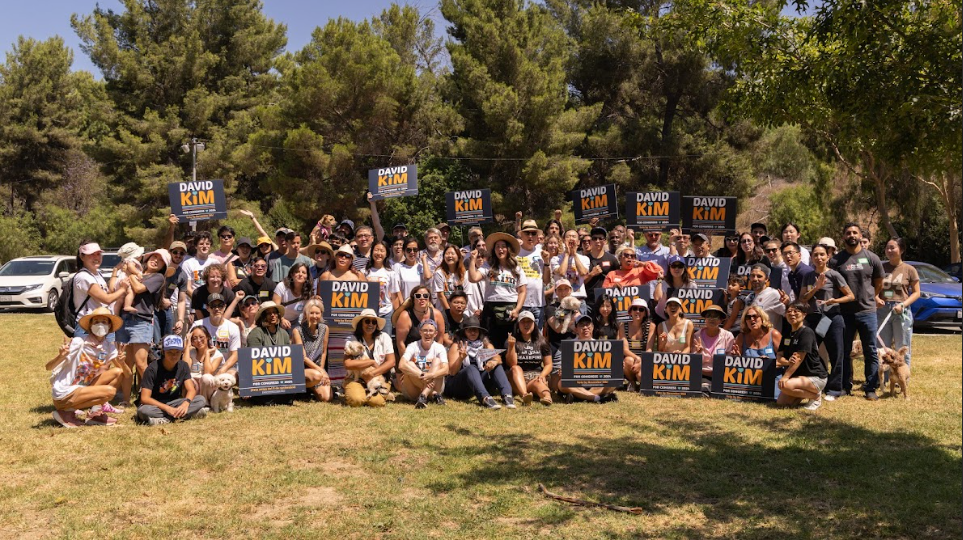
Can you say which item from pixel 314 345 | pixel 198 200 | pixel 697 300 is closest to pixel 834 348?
pixel 697 300

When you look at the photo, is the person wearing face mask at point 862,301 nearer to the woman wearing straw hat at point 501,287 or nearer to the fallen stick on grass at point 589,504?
the woman wearing straw hat at point 501,287

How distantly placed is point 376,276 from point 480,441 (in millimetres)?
3717

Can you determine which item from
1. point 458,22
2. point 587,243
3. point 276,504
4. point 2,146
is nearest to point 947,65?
point 276,504

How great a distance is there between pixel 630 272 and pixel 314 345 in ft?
13.8

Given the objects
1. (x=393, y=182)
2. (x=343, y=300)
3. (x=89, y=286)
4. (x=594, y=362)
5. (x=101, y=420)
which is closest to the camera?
(x=101, y=420)

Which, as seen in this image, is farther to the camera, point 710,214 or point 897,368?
point 710,214

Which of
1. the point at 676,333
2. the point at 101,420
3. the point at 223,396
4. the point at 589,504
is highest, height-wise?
the point at 676,333

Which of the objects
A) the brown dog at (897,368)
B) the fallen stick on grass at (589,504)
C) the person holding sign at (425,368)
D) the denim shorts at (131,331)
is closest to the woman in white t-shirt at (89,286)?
the denim shorts at (131,331)

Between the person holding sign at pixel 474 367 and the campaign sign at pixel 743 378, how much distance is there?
2.45 meters

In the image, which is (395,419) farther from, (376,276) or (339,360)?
(376,276)

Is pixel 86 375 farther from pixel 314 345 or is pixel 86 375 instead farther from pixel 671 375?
pixel 671 375

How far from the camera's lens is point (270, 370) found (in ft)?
33.0

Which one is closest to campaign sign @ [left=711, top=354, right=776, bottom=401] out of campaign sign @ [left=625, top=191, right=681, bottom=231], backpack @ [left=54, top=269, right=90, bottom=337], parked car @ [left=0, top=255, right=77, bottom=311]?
campaign sign @ [left=625, top=191, right=681, bottom=231]

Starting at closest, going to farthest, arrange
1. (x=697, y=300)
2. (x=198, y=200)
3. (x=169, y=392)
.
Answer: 1. (x=169, y=392)
2. (x=697, y=300)
3. (x=198, y=200)
